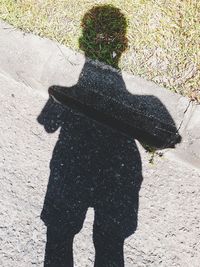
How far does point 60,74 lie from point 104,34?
62 cm

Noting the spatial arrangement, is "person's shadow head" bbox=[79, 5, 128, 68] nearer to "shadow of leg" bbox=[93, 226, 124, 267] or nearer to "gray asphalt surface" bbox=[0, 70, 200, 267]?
"gray asphalt surface" bbox=[0, 70, 200, 267]

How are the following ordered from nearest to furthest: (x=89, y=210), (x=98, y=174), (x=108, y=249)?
(x=108, y=249), (x=89, y=210), (x=98, y=174)

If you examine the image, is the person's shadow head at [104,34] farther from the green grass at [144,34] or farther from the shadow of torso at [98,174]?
the shadow of torso at [98,174]

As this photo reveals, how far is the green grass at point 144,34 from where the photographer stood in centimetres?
367

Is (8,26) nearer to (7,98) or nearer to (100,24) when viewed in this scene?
(7,98)

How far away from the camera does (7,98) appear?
14.1ft

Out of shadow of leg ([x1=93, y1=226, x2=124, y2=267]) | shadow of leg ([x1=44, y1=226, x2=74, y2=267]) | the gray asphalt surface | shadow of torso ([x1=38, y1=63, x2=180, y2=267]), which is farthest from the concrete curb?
shadow of leg ([x1=44, y1=226, x2=74, y2=267])

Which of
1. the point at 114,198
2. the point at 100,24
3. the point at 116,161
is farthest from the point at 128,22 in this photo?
the point at 114,198

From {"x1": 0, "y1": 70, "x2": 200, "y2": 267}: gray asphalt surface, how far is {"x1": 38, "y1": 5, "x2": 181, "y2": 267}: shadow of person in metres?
0.07

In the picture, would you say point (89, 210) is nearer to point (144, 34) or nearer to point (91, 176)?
point (91, 176)

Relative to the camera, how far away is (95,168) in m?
3.77

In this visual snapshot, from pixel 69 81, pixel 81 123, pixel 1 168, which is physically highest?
pixel 69 81

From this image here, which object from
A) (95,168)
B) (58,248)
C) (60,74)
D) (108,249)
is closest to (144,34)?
(60,74)

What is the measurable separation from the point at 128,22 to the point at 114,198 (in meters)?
1.81
